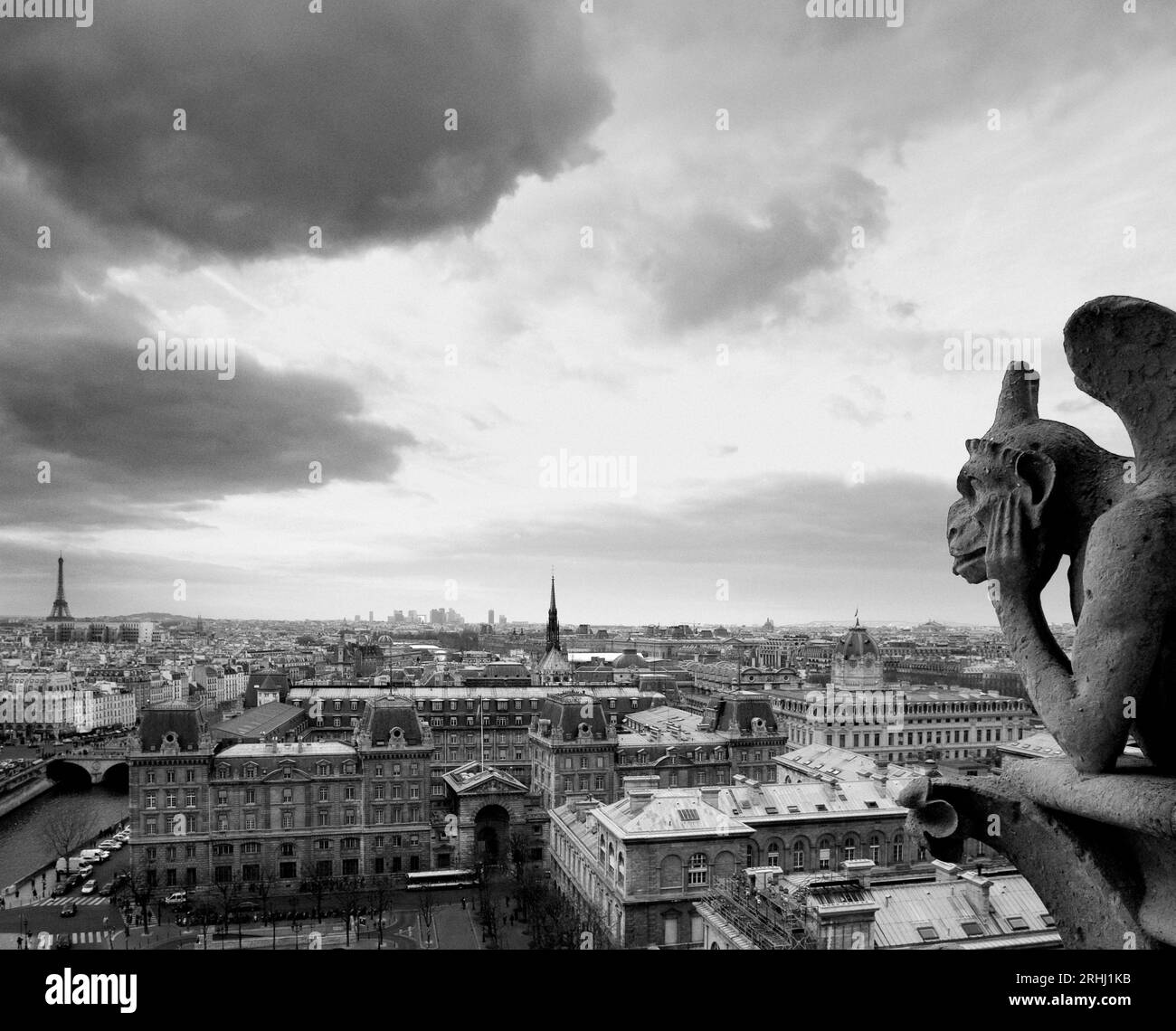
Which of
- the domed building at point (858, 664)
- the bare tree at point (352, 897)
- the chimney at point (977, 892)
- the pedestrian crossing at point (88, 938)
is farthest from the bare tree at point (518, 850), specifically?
the domed building at point (858, 664)

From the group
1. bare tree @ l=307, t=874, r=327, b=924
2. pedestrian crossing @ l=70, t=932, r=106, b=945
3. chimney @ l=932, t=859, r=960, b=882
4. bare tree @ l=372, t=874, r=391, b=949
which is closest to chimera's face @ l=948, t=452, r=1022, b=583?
chimney @ l=932, t=859, r=960, b=882

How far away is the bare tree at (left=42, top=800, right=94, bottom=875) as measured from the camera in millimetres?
50719

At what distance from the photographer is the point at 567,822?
40.2 meters

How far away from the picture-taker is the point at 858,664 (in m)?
76.6

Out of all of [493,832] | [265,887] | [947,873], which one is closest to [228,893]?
[265,887]

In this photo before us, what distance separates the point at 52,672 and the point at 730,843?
9365cm

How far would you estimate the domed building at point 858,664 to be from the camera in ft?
250

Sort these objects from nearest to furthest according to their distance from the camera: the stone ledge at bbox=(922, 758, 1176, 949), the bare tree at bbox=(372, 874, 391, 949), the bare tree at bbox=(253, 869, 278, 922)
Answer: the stone ledge at bbox=(922, 758, 1176, 949)
the bare tree at bbox=(372, 874, 391, 949)
the bare tree at bbox=(253, 869, 278, 922)

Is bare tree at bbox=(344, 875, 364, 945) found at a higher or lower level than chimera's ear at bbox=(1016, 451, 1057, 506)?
lower

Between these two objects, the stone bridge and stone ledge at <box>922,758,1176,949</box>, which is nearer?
stone ledge at <box>922,758,1176,949</box>

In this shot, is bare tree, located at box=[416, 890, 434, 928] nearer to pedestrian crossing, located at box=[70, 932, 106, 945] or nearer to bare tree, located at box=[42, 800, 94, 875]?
pedestrian crossing, located at box=[70, 932, 106, 945]

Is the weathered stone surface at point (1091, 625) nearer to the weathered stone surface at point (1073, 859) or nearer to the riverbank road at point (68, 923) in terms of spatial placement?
the weathered stone surface at point (1073, 859)
